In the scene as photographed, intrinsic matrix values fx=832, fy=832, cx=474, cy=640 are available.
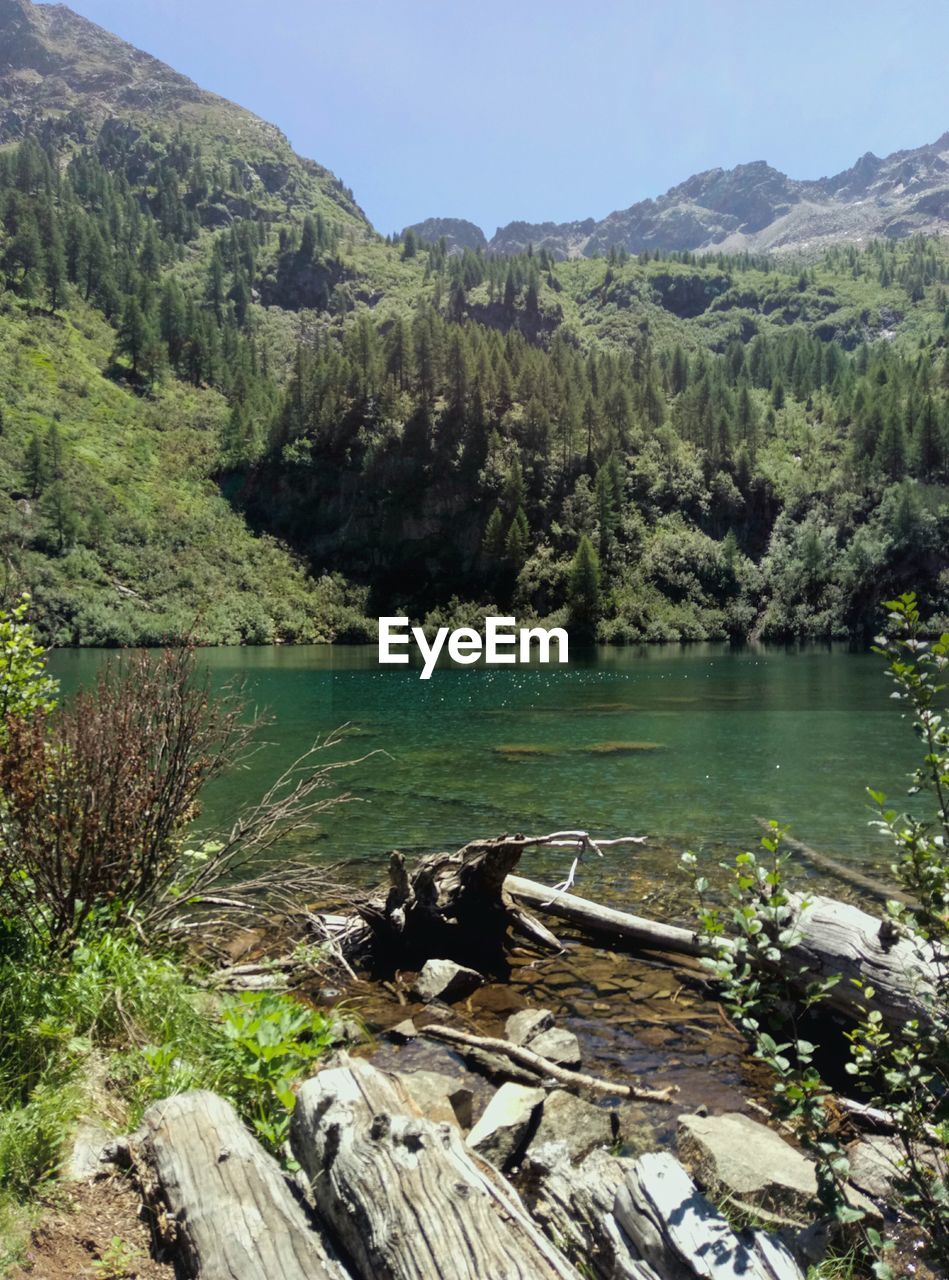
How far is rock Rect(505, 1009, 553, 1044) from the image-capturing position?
8.75 metres

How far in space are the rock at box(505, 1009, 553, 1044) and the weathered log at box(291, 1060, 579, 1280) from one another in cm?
439

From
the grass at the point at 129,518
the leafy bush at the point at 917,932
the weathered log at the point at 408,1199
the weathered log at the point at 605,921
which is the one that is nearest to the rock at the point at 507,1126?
the weathered log at the point at 408,1199

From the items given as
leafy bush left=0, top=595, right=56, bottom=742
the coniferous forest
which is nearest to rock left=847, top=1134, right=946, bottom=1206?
leafy bush left=0, top=595, right=56, bottom=742

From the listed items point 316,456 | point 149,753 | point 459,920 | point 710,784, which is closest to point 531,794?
point 710,784

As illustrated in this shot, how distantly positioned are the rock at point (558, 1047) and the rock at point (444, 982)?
5.09 ft

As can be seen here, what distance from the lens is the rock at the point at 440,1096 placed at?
6500mm

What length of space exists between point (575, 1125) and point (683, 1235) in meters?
3.36

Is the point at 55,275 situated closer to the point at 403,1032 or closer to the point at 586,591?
the point at 586,591

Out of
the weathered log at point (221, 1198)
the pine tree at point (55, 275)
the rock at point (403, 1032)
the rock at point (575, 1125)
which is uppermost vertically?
the pine tree at point (55, 275)

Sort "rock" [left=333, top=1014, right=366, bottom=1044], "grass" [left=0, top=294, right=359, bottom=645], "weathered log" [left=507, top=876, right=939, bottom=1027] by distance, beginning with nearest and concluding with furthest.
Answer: "weathered log" [left=507, top=876, right=939, bottom=1027] < "rock" [left=333, top=1014, right=366, bottom=1044] < "grass" [left=0, top=294, right=359, bottom=645]

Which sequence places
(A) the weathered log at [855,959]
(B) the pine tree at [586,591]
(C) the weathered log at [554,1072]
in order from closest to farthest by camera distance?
(A) the weathered log at [855,959]
(C) the weathered log at [554,1072]
(B) the pine tree at [586,591]

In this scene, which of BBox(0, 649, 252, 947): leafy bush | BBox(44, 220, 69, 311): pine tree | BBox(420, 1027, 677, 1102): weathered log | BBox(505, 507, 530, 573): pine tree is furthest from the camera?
BBox(44, 220, 69, 311): pine tree

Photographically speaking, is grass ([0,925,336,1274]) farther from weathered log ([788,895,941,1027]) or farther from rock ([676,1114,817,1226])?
weathered log ([788,895,941,1027])

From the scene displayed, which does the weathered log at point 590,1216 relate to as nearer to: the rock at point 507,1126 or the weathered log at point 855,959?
the rock at point 507,1126
